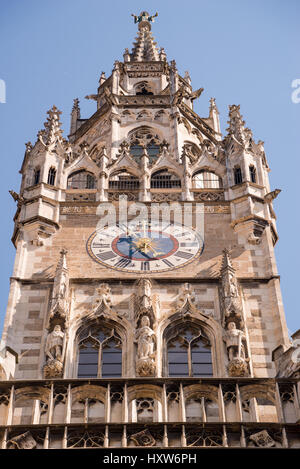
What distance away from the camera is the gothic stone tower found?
22156 millimetres

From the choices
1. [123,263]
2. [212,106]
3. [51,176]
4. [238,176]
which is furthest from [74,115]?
[123,263]

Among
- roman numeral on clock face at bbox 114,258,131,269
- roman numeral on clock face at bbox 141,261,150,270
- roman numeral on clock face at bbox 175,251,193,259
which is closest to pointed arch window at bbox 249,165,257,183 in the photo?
roman numeral on clock face at bbox 175,251,193,259

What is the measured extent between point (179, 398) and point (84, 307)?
506 centimetres

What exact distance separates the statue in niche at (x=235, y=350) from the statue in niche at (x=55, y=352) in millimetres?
3815

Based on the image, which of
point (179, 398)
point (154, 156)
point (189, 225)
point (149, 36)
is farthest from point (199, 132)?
point (179, 398)

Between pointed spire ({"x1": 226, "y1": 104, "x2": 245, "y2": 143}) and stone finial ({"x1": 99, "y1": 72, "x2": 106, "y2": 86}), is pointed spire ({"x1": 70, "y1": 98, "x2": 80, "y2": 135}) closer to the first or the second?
stone finial ({"x1": 99, "y1": 72, "x2": 106, "y2": 86})

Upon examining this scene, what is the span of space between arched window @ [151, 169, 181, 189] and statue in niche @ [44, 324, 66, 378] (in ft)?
32.1

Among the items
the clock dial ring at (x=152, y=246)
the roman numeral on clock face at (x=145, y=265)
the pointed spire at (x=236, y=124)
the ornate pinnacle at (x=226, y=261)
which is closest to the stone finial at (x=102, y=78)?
the pointed spire at (x=236, y=124)

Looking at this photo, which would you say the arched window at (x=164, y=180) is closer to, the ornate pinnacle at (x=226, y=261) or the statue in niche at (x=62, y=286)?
the ornate pinnacle at (x=226, y=261)

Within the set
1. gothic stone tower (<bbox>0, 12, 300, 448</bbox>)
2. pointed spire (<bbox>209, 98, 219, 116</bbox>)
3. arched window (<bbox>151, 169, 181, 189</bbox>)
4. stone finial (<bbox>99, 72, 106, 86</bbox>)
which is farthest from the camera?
stone finial (<bbox>99, 72, 106, 86</bbox>)

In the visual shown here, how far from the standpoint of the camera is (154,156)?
126 ft

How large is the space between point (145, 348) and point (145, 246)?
5253 mm

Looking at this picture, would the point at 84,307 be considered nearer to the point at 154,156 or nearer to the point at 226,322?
the point at 226,322

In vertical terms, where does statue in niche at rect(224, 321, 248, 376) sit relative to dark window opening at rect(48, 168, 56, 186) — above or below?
below
